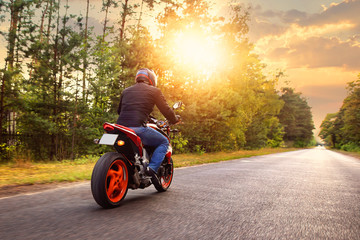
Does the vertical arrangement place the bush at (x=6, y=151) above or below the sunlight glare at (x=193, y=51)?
below

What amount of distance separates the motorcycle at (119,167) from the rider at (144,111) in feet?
0.46

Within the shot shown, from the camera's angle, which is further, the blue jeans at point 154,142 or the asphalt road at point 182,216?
the blue jeans at point 154,142

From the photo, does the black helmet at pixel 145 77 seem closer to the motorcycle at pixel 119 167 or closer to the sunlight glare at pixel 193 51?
the motorcycle at pixel 119 167

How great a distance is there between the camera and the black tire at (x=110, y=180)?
3.34 meters

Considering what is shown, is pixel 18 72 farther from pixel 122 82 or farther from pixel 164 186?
pixel 164 186

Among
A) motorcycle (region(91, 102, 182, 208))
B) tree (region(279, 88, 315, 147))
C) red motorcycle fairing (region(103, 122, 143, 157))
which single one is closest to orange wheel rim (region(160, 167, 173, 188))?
motorcycle (region(91, 102, 182, 208))

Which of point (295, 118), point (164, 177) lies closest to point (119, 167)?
point (164, 177)

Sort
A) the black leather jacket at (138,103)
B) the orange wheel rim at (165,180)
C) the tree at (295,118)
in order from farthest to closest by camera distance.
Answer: the tree at (295,118), the orange wheel rim at (165,180), the black leather jacket at (138,103)

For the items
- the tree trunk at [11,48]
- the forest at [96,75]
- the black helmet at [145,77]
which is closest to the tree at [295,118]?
the forest at [96,75]

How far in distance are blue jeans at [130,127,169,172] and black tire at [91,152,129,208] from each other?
0.50 m

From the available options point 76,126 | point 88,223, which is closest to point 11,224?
point 88,223

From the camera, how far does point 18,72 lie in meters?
13.6

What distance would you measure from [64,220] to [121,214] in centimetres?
62

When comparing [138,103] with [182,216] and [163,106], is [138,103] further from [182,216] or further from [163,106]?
→ [182,216]
